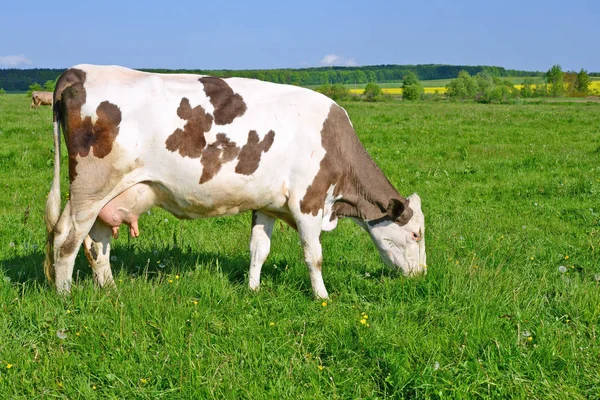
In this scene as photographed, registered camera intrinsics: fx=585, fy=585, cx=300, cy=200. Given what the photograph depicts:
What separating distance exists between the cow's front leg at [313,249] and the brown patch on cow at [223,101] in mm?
1204

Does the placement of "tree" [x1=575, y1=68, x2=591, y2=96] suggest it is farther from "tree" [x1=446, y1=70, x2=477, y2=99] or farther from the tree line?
"tree" [x1=446, y1=70, x2=477, y2=99]

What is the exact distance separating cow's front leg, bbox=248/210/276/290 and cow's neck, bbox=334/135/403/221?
0.76 m

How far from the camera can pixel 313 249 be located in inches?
226

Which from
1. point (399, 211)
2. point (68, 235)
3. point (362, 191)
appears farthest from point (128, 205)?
point (399, 211)

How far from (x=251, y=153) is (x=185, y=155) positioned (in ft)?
1.93

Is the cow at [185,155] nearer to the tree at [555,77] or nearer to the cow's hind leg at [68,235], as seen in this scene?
the cow's hind leg at [68,235]

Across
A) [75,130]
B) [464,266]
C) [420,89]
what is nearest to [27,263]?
[75,130]

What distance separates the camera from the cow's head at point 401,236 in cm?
621

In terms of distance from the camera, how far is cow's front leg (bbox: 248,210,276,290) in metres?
6.03

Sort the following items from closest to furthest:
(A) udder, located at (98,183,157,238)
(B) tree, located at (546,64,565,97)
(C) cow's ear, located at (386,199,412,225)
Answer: (A) udder, located at (98,183,157,238) < (C) cow's ear, located at (386,199,412,225) < (B) tree, located at (546,64,565,97)

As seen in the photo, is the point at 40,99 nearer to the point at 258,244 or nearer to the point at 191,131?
the point at 258,244

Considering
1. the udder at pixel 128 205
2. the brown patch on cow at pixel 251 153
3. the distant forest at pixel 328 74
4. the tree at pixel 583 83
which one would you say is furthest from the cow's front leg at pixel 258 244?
the tree at pixel 583 83

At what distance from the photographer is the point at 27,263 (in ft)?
20.8

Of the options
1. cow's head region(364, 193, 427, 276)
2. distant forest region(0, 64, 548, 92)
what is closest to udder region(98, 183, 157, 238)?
cow's head region(364, 193, 427, 276)
